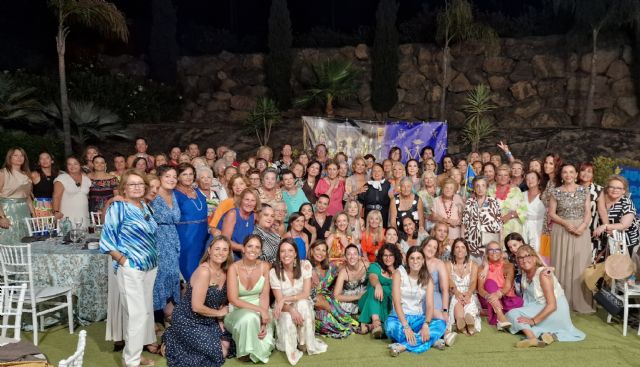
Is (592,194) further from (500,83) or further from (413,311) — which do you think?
(500,83)

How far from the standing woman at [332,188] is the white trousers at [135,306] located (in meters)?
2.64

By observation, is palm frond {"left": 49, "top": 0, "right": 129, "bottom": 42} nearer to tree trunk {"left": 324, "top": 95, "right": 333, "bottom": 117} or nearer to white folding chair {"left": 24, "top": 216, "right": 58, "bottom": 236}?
tree trunk {"left": 324, "top": 95, "right": 333, "bottom": 117}

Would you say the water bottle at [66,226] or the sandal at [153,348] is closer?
the sandal at [153,348]

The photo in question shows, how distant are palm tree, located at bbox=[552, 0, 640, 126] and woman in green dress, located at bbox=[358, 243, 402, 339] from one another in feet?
31.2

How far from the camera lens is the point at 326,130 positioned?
10047 mm

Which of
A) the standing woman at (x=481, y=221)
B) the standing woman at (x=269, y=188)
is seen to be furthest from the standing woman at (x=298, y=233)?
the standing woman at (x=481, y=221)

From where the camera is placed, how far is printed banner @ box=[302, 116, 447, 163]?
9.87 metres

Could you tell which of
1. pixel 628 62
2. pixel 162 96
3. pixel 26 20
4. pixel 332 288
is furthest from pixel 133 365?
pixel 26 20

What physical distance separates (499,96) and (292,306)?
35.3ft

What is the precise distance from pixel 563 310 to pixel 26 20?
594 inches

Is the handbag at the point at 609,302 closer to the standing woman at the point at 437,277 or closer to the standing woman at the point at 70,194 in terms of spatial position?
the standing woman at the point at 437,277

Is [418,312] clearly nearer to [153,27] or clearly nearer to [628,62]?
[628,62]

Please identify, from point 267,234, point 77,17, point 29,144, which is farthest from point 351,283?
point 77,17

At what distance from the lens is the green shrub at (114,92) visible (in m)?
12.6
